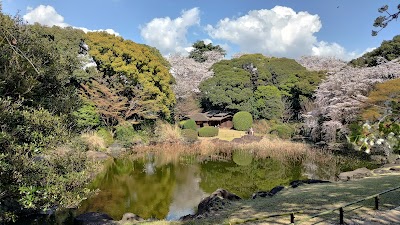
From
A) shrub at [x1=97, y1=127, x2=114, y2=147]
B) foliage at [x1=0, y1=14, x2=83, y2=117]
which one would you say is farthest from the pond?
foliage at [x1=0, y1=14, x2=83, y2=117]

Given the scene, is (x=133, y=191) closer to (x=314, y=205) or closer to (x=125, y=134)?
(x=314, y=205)

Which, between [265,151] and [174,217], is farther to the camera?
[265,151]

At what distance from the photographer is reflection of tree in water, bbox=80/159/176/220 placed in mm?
9570

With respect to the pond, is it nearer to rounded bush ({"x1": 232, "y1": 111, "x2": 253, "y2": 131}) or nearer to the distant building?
rounded bush ({"x1": 232, "y1": 111, "x2": 253, "y2": 131})

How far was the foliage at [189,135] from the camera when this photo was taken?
22684mm

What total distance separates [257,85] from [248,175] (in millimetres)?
18351

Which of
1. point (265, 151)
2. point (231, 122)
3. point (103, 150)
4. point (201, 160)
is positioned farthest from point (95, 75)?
point (231, 122)

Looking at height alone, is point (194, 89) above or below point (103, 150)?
above

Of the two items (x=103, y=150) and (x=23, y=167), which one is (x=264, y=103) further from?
(x=23, y=167)

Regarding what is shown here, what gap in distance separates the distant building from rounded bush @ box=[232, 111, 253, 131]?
1982 millimetres

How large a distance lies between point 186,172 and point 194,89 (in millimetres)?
18151

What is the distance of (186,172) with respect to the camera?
1481 cm

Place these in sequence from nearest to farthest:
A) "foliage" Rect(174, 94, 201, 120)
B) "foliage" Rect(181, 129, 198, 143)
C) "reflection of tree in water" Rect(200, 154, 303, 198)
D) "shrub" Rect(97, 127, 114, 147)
Result: "reflection of tree in water" Rect(200, 154, 303, 198), "shrub" Rect(97, 127, 114, 147), "foliage" Rect(181, 129, 198, 143), "foliage" Rect(174, 94, 201, 120)

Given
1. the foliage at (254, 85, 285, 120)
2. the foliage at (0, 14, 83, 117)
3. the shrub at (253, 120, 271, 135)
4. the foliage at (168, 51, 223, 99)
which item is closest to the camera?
the foliage at (0, 14, 83, 117)
